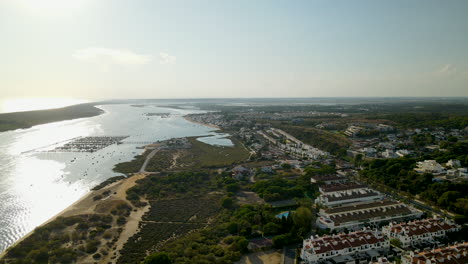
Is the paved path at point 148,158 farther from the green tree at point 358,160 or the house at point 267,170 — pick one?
the green tree at point 358,160

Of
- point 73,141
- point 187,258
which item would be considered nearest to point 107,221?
point 187,258

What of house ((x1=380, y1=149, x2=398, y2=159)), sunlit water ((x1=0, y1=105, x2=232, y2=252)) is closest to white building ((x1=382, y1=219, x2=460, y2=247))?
house ((x1=380, y1=149, x2=398, y2=159))

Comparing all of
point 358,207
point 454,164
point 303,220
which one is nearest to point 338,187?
point 358,207

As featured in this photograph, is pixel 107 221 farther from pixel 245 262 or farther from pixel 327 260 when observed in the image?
pixel 327 260

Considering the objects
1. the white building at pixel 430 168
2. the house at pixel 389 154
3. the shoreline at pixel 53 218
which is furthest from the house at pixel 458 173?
the shoreline at pixel 53 218

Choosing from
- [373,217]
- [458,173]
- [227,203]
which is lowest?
[227,203]

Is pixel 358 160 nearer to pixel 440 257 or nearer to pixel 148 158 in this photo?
pixel 440 257

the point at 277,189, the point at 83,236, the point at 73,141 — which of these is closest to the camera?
the point at 83,236
